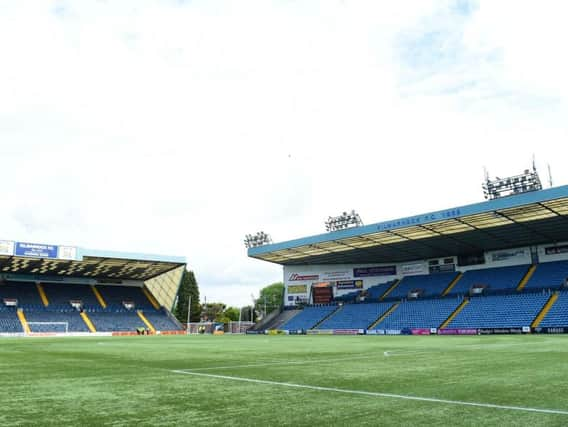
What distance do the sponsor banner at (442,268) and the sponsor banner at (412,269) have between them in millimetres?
956

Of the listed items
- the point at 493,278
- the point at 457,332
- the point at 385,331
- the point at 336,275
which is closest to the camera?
the point at 457,332

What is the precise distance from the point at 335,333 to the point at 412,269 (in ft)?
42.2

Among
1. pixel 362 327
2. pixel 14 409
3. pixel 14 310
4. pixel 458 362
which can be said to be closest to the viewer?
pixel 14 409

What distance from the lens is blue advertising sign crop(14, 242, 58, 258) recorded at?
46938 mm

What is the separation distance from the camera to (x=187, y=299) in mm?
96312

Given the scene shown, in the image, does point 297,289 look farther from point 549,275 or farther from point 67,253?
point 549,275

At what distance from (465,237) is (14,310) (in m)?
48.7

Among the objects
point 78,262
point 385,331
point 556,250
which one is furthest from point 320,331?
point 78,262

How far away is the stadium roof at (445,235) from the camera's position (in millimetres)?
34594

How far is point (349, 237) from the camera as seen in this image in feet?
146

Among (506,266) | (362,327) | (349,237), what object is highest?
(349,237)

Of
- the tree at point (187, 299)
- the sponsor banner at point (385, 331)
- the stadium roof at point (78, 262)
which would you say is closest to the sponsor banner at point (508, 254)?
the sponsor banner at point (385, 331)

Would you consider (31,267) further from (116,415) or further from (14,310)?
(116,415)

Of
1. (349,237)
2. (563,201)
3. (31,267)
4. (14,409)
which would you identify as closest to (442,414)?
(14,409)
